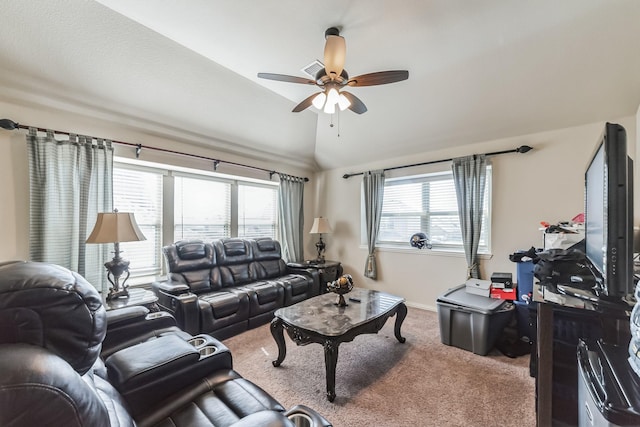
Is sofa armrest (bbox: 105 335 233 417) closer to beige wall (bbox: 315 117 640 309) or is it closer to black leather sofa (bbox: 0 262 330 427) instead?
black leather sofa (bbox: 0 262 330 427)

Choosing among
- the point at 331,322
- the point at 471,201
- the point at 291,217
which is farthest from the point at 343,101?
the point at 291,217

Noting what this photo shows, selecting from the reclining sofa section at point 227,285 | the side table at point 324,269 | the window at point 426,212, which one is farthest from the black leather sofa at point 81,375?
the window at point 426,212

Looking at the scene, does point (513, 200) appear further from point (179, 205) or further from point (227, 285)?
point (179, 205)

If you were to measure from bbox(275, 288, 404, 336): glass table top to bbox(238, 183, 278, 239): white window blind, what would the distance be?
2.29m

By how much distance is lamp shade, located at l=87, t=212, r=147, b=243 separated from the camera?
7.64ft

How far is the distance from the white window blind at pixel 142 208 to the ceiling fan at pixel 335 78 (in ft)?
7.75

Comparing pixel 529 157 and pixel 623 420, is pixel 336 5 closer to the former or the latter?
pixel 623 420

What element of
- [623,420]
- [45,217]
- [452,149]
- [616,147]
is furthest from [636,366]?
[45,217]

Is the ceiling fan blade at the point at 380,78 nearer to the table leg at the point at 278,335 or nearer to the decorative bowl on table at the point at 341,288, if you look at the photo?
the decorative bowl on table at the point at 341,288

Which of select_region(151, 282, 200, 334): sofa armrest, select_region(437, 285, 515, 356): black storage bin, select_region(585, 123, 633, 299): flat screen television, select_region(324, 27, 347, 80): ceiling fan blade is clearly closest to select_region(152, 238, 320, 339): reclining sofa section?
select_region(151, 282, 200, 334): sofa armrest

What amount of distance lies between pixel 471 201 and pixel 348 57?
241cm

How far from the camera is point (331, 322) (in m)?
2.21

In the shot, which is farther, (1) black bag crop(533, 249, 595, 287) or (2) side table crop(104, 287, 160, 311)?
(2) side table crop(104, 287, 160, 311)

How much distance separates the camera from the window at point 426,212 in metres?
3.88
